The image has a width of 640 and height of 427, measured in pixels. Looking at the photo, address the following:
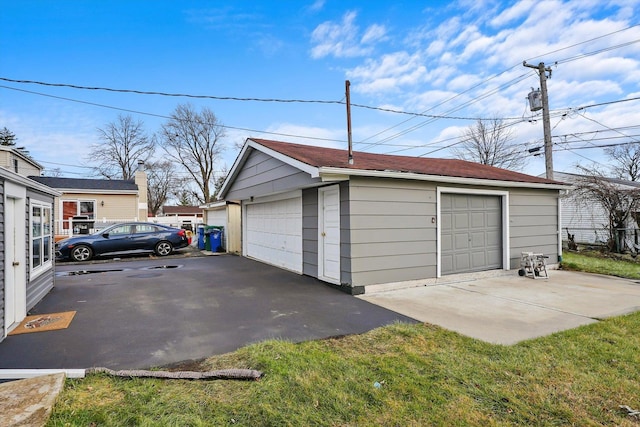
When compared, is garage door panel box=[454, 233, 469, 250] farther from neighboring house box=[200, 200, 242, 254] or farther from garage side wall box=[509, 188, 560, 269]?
neighboring house box=[200, 200, 242, 254]

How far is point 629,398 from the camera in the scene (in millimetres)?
2551

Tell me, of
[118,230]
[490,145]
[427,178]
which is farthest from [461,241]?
[490,145]

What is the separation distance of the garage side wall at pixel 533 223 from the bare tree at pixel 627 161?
24247mm

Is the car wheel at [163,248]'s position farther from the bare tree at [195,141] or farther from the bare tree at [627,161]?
the bare tree at [627,161]

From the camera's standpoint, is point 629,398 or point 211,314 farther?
point 211,314

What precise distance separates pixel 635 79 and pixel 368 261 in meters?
13.0

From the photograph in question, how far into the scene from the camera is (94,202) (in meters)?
17.9

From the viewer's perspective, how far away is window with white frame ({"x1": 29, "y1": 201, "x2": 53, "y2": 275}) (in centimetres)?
531

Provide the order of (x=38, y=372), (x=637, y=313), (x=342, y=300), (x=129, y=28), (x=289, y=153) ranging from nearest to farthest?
(x=38, y=372)
(x=637, y=313)
(x=342, y=300)
(x=289, y=153)
(x=129, y=28)

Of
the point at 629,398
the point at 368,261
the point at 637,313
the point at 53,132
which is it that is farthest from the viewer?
the point at 53,132

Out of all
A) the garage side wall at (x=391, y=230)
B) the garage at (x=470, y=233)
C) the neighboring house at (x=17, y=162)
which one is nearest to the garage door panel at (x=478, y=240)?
the garage at (x=470, y=233)

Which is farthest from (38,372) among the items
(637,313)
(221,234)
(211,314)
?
(221,234)

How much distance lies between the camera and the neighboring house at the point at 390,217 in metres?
6.34

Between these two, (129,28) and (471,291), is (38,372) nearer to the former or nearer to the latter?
(471,291)
